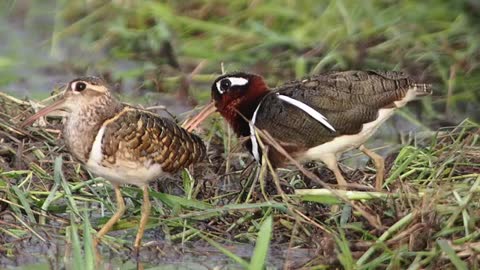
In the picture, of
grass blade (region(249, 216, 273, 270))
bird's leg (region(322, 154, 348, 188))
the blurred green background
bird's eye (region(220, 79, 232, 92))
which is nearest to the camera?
grass blade (region(249, 216, 273, 270))

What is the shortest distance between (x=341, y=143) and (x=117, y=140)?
0.99m

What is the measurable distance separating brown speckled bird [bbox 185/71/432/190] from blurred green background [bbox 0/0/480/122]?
6.52ft

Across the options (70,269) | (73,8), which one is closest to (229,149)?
(70,269)

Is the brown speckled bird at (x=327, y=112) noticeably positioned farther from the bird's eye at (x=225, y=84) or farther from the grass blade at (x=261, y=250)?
the grass blade at (x=261, y=250)

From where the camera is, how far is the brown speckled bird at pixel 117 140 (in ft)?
17.8

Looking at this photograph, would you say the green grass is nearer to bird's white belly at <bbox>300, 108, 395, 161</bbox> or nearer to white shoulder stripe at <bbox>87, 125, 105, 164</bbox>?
bird's white belly at <bbox>300, 108, 395, 161</bbox>

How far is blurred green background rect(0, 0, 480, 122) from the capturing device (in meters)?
8.34

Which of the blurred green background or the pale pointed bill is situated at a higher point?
the pale pointed bill

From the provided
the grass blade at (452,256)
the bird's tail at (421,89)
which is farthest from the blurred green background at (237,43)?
the grass blade at (452,256)

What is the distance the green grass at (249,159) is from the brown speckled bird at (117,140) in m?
0.17

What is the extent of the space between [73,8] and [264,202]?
4.15m

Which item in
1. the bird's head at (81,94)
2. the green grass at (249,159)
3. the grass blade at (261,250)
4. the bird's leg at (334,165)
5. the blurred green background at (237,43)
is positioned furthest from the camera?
the blurred green background at (237,43)

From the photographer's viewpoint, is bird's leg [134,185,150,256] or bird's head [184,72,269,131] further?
bird's head [184,72,269,131]

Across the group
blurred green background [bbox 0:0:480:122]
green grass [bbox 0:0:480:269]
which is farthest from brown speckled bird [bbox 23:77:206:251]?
blurred green background [bbox 0:0:480:122]
